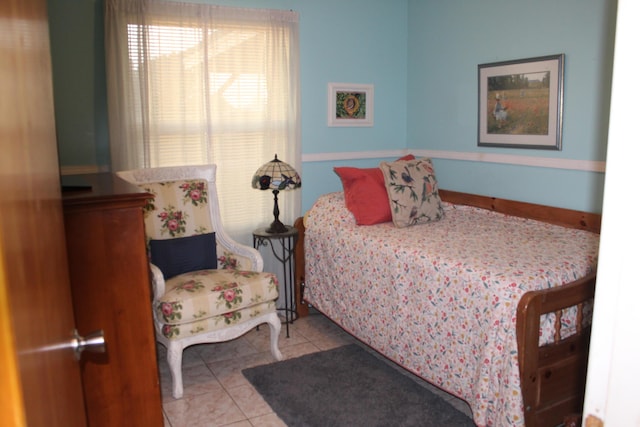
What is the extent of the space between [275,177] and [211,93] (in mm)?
705

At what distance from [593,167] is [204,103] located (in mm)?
2360

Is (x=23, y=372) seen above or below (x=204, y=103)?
below

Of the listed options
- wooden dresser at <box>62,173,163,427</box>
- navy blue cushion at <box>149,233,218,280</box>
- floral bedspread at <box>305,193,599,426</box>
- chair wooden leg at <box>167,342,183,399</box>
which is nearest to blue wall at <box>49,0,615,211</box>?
floral bedspread at <box>305,193,599,426</box>

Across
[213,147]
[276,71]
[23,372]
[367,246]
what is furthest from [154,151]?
[23,372]

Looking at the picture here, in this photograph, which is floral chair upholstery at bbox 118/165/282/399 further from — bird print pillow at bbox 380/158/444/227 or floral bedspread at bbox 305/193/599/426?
bird print pillow at bbox 380/158/444/227

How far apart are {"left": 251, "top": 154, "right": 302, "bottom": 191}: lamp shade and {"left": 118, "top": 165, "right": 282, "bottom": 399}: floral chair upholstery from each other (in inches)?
11.3

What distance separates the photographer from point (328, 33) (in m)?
3.90

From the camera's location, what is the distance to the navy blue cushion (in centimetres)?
311

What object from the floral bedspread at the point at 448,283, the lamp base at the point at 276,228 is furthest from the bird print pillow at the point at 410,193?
the lamp base at the point at 276,228

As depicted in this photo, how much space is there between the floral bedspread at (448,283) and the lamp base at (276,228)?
18 centimetres

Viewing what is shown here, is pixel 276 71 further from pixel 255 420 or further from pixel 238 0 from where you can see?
pixel 255 420

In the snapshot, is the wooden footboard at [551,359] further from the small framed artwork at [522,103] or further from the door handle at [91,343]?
the door handle at [91,343]

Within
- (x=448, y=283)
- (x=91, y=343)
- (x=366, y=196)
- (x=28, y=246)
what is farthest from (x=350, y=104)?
(x=28, y=246)

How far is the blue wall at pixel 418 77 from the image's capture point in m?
3.04
